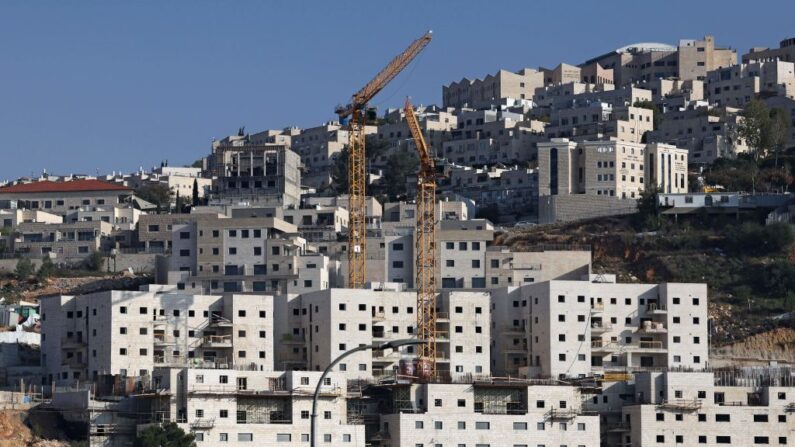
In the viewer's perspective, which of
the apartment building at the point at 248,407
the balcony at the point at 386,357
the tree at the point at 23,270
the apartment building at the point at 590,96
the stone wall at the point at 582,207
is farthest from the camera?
the apartment building at the point at 590,96

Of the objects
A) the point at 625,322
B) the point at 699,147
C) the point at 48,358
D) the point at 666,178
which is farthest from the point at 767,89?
the point at 48,358

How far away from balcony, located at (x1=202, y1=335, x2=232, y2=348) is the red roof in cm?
4996

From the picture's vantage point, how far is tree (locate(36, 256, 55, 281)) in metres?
143

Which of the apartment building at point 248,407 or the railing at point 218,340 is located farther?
the railing at point 218,340

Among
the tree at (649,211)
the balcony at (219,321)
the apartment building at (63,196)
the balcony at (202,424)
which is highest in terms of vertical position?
the apartment building at (63,196)

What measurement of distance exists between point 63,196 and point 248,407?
62560 millimetres

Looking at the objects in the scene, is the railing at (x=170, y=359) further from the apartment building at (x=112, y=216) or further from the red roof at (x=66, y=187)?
the red roof at (x=66, y=187)

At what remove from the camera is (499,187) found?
543 feet

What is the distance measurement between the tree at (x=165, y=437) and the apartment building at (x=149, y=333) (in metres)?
10.5

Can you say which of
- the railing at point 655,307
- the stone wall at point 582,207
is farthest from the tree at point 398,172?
the railing at point 655,307

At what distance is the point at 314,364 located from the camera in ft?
384

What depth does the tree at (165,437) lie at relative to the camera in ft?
334

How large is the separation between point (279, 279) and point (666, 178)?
136 ft

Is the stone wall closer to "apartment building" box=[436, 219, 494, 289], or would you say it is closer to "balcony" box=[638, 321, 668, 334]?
"apartment building" box=[436, 219, 494, 289]
